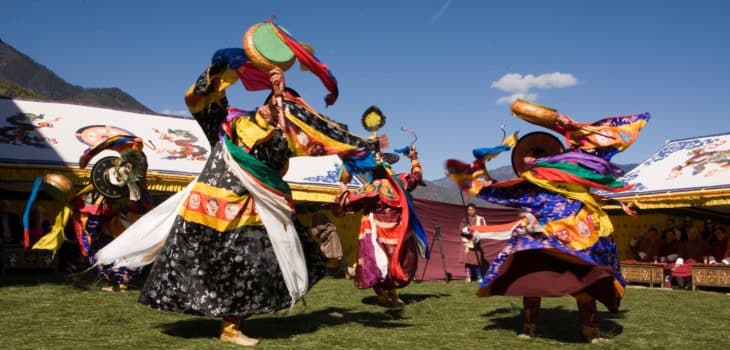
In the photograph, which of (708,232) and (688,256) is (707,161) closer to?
(708,232)

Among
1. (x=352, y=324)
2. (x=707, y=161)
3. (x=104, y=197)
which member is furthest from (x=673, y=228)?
(x=104, y=197)

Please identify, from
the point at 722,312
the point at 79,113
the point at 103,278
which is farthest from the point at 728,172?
the point at 79,113

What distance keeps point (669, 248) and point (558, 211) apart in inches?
354

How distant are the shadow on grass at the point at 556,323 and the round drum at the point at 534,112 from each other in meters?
2.02

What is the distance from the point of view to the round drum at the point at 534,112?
5.97 m

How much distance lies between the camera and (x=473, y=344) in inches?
215

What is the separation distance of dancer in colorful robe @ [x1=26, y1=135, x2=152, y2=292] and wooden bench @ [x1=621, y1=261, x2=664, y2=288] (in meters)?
9.80

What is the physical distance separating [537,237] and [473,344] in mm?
1085

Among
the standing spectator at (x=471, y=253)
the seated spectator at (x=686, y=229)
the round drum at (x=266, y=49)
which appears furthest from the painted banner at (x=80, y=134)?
the seated spectator at (x=686, y=229)

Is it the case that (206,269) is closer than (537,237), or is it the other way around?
(206,269)

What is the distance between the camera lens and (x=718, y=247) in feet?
41.8

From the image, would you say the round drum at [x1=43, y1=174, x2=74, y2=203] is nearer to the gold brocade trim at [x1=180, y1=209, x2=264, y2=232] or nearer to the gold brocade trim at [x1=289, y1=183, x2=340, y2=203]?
the gold brocade trim at [x1=180, y1=209, x2=264, y2=232]

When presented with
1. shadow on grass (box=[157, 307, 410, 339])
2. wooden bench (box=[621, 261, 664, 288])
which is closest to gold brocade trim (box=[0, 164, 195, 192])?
shadow on grass (box=[157, 307, 410, 339])

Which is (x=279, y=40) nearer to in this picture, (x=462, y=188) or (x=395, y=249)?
(x=462, y=188)
